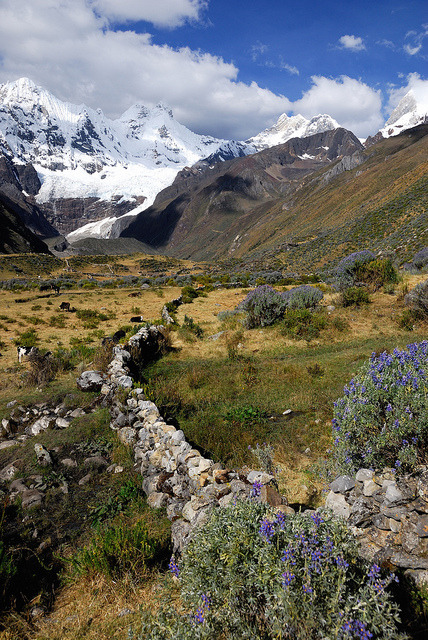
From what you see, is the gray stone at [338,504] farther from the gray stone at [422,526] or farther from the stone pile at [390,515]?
the gray stone at [422,526]

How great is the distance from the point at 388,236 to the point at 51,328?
153ft

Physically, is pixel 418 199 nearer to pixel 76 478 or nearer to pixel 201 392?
pixel 201 392

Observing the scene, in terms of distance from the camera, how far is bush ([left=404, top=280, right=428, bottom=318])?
13383 millimetres

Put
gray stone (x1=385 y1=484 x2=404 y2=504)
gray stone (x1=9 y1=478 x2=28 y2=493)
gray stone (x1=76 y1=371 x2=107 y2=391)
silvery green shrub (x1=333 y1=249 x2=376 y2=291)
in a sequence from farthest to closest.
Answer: silvery green shrub (x1=333 y1=249 x2=376 y2=291), gray stone (x1=76 y1=371 x2=107 y2=391), gray stone (x1=9 y1=478 x2=28 y2=493), gray stone (x1=385 y1=484 x2=404 y2=504)

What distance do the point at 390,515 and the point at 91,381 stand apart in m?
8.90

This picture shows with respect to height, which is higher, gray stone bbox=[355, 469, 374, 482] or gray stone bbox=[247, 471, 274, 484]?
gray stone bbox=[355, 469, 374, 482]

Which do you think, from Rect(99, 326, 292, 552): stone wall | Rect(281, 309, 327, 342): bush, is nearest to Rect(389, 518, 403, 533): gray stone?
Rect(99, 326, 292, 552): stone wall

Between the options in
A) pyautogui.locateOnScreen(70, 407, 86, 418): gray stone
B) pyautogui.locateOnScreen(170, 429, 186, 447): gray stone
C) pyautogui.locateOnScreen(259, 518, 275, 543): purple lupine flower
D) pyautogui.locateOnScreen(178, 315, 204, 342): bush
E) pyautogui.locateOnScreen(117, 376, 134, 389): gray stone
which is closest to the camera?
pyautogui.locateOnScreen(259, 518, 275, 543): purple lupine flower

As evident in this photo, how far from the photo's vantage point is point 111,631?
3.35 meters

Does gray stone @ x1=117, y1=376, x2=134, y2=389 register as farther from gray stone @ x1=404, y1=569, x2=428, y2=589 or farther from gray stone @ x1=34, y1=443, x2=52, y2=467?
gray stone @ x1=404, y1=569, x2=428, y2=589

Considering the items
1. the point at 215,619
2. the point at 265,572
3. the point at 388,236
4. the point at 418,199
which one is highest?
the point at 418,199

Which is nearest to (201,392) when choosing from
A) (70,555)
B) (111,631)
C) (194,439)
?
(194,439)

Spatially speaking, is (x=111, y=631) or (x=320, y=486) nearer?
(x=111, y=631)

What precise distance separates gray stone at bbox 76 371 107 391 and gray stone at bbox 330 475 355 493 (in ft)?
25.8
